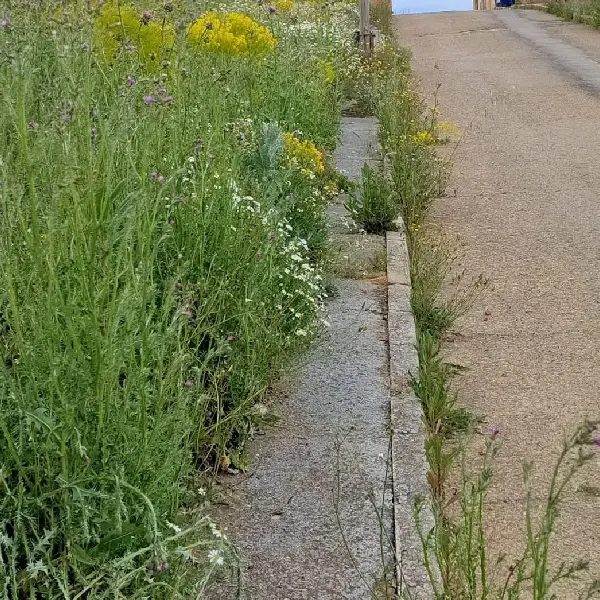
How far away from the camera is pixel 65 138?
2426mm

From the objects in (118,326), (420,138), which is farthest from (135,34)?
(118,326)

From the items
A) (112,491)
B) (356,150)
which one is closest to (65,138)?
(112,491)

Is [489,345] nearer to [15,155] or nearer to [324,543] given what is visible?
[324,543]

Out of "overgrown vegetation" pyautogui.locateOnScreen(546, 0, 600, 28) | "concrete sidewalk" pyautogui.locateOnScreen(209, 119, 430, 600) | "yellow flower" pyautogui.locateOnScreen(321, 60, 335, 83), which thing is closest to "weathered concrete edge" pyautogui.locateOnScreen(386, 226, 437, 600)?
"concrete sidewalk" pyautogui.locateOnScreen(209, 119, 430, 600)

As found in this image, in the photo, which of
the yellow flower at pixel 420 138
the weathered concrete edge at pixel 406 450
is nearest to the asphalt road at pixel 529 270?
the weathered concrete edge at pixel 406 450

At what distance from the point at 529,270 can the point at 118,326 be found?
3.52 meters

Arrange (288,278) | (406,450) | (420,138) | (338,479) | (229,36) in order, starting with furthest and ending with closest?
(420,138)
(229,36)
(288,278)
(406,450)
(338,479)

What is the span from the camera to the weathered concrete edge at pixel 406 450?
245 cm

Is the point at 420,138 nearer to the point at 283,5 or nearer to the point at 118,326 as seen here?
the point at 283,5

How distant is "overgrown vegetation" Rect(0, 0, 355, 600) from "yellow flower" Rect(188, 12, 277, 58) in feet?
3.17

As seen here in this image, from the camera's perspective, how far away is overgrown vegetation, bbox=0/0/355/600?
7.13 feet

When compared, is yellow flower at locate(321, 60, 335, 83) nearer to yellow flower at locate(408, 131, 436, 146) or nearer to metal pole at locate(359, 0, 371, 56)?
→ yellow flower at locate(408, 131, 436, 146)

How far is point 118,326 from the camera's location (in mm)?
2295

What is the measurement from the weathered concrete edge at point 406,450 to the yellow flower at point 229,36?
1730 mm
